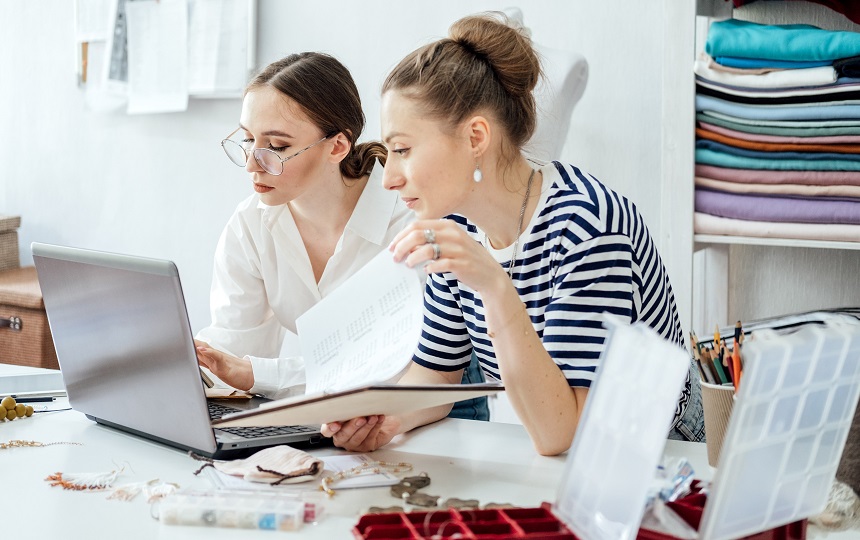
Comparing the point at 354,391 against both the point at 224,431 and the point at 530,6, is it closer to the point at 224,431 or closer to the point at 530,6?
the point at 224,431

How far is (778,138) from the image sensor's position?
165cm

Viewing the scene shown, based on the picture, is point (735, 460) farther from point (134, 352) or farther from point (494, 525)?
point (134, 352)

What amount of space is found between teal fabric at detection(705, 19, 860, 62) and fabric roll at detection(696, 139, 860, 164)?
6.1 inches

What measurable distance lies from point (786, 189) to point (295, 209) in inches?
36.1

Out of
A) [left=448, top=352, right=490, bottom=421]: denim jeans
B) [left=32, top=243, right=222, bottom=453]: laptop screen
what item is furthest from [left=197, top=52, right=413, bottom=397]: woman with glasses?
[left=32, top=243, right=222, bottom=453]: laptop screen

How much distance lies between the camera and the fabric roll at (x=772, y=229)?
1.61m

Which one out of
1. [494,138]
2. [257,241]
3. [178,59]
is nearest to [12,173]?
[178,59]

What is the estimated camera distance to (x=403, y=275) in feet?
3.65

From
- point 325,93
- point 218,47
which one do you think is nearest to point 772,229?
point 325,93

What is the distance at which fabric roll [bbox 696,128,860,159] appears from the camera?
5.27 ft

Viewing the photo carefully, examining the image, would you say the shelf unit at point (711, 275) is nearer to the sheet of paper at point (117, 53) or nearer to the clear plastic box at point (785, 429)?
the clear plastic box at point (785, 429)

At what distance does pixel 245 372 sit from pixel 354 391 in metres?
0.50

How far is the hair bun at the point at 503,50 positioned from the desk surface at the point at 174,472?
49 centimetres

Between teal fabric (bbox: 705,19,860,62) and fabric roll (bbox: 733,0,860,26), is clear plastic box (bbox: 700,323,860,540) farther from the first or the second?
fabric roll (bbox: 733,0,860,26)
